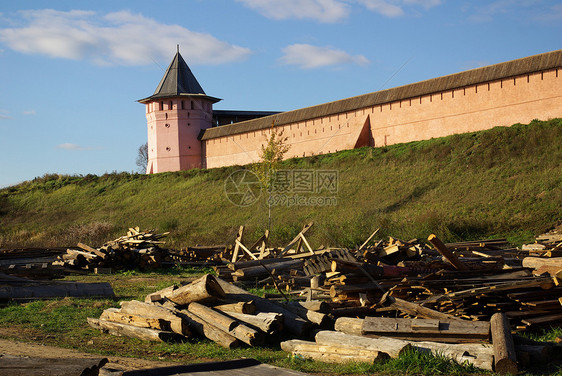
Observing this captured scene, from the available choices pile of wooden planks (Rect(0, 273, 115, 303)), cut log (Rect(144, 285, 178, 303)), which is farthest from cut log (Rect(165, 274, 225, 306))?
pile of wooden planks (Rect(0, 273, 115, 303))

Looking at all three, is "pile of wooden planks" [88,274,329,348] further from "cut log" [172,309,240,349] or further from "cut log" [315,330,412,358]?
"cut log" [315,330,412,358]

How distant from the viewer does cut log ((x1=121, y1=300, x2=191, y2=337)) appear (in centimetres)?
684

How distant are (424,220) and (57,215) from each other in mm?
27817

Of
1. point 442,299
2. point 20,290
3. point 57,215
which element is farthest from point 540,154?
point 57,215

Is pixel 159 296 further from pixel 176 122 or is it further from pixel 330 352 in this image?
pixel 176 122

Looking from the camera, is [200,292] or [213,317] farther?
[200,292]

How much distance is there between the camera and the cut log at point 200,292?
7102 mm

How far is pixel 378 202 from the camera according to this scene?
86.2 feet

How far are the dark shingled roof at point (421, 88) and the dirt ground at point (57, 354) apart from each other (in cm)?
2526

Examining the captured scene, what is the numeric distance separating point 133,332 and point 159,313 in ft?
1.29

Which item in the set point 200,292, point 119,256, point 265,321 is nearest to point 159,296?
point 200,292

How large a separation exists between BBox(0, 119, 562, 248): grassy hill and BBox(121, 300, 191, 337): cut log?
38.5 ft

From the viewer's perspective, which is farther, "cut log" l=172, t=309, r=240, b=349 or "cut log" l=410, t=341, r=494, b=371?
A: "cut log" l=172, t=309, r=240, b=349

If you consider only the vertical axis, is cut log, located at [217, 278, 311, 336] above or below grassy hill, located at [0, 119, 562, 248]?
below
